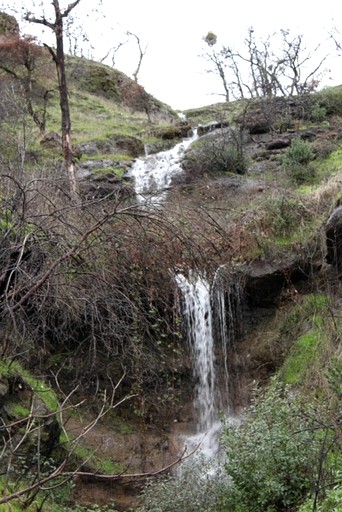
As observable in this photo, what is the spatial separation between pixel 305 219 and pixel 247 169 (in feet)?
20.5

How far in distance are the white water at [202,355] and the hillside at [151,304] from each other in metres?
0.15

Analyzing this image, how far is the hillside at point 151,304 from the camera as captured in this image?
5.32 meters

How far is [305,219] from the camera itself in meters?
10.9

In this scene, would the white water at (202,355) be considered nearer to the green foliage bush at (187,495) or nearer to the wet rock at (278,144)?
the green foliage bush at (187,495)

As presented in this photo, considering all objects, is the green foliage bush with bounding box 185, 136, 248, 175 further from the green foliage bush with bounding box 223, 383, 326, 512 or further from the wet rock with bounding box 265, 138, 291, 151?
the green foliage bush with bounding box 223, 383, 326, 512

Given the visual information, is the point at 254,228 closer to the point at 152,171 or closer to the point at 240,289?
the point at 240,289

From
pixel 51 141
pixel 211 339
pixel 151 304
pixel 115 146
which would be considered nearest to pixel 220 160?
pixel 115 146

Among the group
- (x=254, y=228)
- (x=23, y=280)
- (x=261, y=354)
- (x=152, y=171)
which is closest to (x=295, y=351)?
(x=261, y=354)

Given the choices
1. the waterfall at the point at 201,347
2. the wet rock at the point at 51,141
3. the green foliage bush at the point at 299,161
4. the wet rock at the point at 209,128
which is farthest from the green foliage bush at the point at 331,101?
the waterfall at the point at 201,347

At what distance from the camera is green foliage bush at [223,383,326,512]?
6023 mm

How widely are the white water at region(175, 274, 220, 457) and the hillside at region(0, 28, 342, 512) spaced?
15 cm

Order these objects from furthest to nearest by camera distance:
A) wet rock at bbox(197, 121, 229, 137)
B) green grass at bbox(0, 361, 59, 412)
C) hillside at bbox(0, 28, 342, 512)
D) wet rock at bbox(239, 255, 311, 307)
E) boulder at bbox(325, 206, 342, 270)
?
wet rock at bbox(197, 121, 229, 137)
wet rock at bbox(239, 255, 311, 307)
boulder at bbox(325, 206, 342, 270)
green grass at bbox(0, 361, 59, 412)
hillside at bbox(0, 28, 342, 512)

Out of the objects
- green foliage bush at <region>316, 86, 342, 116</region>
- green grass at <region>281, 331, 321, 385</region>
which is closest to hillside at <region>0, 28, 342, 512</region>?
green grass at <region>281, 331, 321, 385</region>

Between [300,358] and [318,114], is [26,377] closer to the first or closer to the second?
[300,358]
